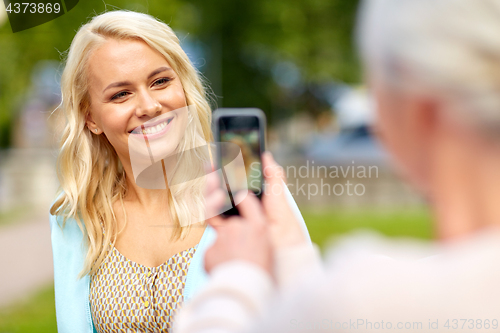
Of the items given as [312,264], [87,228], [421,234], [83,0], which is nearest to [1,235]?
[83,0]

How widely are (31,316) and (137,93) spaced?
386 centimetres

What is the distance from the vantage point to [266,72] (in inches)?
701

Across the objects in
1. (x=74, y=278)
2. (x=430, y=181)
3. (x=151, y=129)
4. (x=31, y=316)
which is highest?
(x=430, y=181)

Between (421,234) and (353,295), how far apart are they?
7268mm

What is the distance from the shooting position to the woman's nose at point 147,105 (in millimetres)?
1922

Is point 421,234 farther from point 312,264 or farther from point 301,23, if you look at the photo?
point 301,23

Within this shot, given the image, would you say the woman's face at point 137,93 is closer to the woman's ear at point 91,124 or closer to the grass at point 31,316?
the woman's ear at point 91,124

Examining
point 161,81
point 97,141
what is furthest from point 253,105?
point 161,81

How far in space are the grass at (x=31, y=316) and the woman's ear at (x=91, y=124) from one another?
3154 millimetres

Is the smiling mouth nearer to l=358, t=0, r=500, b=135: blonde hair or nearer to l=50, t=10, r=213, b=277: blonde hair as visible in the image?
l=50, t=10, r=213, b=277: blonde hair

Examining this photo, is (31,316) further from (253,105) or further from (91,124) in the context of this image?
(253,105)

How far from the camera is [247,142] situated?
1.47 meters

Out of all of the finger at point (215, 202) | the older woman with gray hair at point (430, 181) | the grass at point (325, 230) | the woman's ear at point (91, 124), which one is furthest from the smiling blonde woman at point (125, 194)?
the grass at point (325, 230)

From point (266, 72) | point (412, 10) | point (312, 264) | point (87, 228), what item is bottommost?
point (266, 72)
